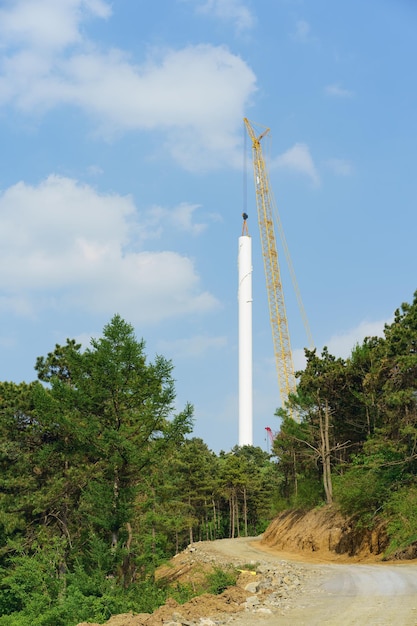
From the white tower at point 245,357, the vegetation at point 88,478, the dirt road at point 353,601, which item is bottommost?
the dirt road at point 353,601

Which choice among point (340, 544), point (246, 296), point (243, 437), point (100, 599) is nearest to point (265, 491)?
point (243, 437)

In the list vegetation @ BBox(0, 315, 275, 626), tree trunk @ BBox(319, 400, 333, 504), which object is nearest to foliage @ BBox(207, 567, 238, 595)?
vegetation @ BBox(0, 315, 275, 626)

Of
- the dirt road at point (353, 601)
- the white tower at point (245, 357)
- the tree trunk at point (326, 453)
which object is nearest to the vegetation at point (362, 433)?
the tree trunk at point (326, 453)

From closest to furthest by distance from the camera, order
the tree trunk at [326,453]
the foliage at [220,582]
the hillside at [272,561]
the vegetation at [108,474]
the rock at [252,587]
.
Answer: the hillside at [272,561] → the rock at [252,587] → the foliage at [220,582] → the vegetation at [108,474] → the tree trunk at [326,453]

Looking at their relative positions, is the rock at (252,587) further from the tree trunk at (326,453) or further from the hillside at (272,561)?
the tree trunk at (326,453)

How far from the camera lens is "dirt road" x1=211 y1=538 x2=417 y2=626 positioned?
50.1ft

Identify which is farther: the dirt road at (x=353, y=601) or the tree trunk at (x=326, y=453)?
the tree trunk at (x=326, y=453)

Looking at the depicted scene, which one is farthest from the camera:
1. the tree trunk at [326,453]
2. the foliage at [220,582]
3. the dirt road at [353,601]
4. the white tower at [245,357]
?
the white tower at [245,357]

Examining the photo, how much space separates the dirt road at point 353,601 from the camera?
1526cm

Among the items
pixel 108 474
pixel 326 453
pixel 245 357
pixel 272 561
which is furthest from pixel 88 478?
pixel 245 357

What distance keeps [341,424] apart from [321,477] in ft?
17.1

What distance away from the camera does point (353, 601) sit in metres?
17.9

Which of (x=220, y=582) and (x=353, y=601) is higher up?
(x=220, y=582)

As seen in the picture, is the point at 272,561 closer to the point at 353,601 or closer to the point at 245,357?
the point at 353,601
